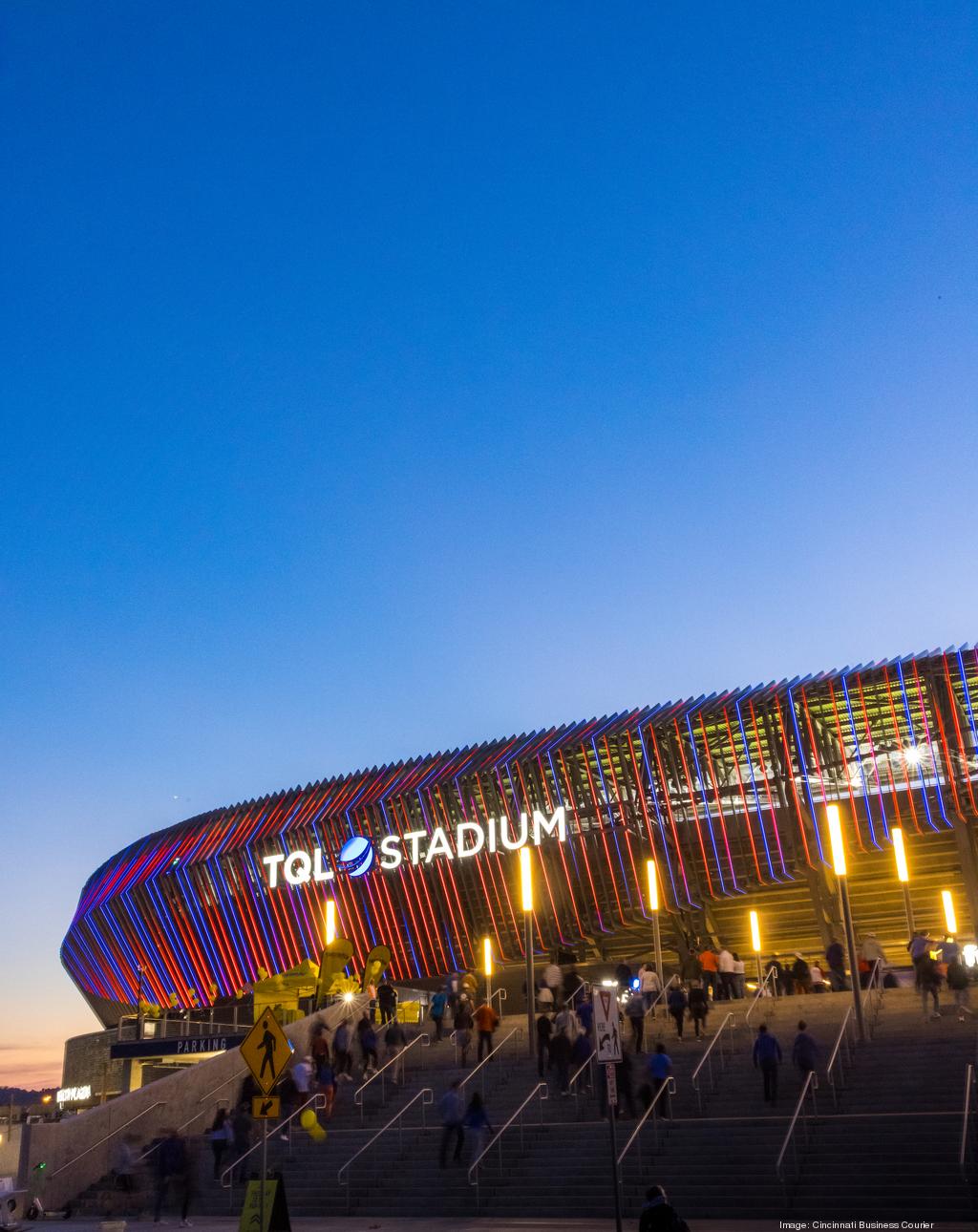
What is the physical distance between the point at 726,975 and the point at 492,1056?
5.71 metres

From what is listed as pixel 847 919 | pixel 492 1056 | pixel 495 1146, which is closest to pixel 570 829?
pixel 492 1056

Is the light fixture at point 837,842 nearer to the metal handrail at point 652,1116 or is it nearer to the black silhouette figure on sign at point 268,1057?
the metal handrail at point 652,1116

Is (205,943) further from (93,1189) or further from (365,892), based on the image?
(93,1189)

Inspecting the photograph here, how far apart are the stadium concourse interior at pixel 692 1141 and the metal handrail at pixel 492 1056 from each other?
0.35 feet

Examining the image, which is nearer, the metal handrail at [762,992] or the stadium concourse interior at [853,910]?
the metal handrail at [762,992]

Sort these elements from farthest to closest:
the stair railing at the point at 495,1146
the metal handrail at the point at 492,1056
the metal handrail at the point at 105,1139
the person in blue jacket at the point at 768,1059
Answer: the metal handrail at the point at 105,1139 < the metal handrail at the point at 492,1056 < the person in blue jacket at the point at 768,1059 < the stair railing at the point at 495,1146

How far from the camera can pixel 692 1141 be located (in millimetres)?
16750

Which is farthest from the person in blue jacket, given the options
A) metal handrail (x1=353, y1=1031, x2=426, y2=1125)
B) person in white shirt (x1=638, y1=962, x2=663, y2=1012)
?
metal handrail (x1=353, y1=1031, x2=426, y2=1125)

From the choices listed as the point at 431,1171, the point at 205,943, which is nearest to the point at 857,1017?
the point at 431,1171

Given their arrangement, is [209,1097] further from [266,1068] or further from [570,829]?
[570,829]

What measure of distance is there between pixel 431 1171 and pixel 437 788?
2786 centimetres

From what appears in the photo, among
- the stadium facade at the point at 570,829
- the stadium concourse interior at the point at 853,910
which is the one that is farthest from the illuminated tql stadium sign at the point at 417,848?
the stadium concourse interior at the point at 853,910

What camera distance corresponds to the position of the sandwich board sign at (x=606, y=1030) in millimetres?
12523

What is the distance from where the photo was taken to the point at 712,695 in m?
42.4
